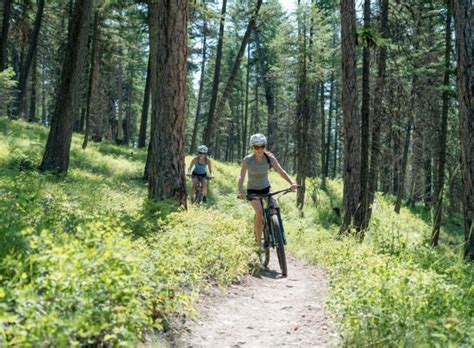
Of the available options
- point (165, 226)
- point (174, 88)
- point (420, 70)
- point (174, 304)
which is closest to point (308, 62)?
point (420, 70)

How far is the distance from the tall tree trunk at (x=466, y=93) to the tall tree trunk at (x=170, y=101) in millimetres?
5129

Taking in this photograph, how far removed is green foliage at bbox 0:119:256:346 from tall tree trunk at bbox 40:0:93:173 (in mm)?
4347

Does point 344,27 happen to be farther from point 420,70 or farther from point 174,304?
point 174,304

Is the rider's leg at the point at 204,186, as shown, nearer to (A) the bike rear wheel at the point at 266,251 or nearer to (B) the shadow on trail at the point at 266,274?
(A) the bike rear wheel at the point at 266,251

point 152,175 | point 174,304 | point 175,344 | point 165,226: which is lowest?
point 175,344

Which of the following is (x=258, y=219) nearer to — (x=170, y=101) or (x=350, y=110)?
(x=170, y=101)

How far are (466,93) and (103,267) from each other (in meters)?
6.71

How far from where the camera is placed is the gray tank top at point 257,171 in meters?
7.98

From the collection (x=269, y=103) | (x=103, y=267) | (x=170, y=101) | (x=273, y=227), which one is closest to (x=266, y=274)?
(x=273, y=227)

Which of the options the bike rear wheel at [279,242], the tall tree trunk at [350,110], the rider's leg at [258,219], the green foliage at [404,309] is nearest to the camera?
the green foliage at [404,309]

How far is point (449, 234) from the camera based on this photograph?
24.7 m

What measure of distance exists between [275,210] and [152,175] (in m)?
2.89

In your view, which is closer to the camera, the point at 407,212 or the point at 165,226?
the point at 165,226

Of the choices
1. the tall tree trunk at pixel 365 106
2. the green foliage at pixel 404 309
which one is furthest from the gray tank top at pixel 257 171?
the tall tree trunk at pixel 365 106
